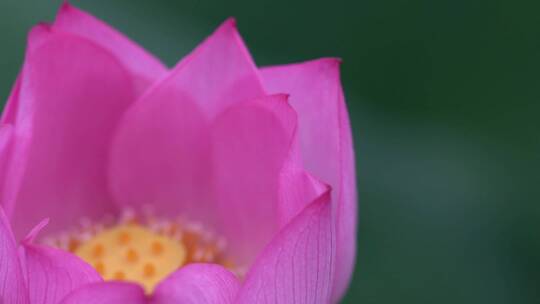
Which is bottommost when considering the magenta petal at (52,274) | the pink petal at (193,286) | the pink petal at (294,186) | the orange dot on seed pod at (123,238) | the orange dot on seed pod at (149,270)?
the orange dot on seed pod at (149,270)

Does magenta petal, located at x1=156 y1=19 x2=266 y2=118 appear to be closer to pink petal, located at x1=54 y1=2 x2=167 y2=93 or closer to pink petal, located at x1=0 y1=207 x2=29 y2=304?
pink petal, located at x1=54 y1=2 x2=167 y2=93

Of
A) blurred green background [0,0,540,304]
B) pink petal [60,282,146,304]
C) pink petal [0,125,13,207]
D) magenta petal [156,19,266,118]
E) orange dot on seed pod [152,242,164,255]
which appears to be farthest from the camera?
blurred green background [0,0,540,304]

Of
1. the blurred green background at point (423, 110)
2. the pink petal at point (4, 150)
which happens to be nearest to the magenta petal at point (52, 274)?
the pink petal at point (4, 150)

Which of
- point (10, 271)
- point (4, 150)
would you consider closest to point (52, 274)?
point (10, 271)

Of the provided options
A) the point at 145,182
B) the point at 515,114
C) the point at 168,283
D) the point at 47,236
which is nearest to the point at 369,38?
the point at 515,114

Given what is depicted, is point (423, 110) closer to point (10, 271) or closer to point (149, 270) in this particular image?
point (149, 270)

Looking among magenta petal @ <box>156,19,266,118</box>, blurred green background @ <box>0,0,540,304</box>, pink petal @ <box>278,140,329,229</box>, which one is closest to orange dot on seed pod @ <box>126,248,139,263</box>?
magenta petal @ <box>156,19,266,118</box>

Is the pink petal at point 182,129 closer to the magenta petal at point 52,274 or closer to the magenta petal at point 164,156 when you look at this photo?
the magenta petal at point 164,156
